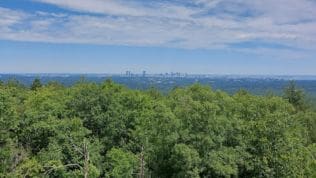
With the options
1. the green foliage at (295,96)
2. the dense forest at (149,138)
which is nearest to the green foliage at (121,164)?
the dense forest at (149,138)

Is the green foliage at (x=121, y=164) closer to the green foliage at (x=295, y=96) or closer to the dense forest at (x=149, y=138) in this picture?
the dense forest at (x=149, y=138)

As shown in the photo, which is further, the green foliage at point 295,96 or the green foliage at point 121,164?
the green foliage at point 295,96

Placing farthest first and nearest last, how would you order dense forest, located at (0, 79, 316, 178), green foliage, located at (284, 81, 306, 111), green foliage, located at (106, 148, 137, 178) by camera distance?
green foliage, located at (284, 81, 306, 111)
green foliage, located at (106, 148, 137, 178)
dense forest, located at (0, 79, 316, 178)

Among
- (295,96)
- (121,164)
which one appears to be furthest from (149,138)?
(295,96)

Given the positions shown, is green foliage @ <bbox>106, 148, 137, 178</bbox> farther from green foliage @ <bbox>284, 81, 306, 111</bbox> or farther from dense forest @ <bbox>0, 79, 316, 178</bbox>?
green foliage @ <bbox>284, 81, 306, 111</bbox>

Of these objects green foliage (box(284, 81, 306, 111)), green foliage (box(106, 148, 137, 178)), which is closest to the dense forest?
green foliage (box(106, 148, 137, 178))

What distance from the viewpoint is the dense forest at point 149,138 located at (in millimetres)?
36281

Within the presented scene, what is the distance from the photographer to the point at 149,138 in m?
40.6

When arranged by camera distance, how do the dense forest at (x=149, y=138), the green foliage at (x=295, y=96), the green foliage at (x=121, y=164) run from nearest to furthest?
the dense forest at (x=149, y=138) → the green foliage at (x=121, y=164) → the green foliage at (x=295, y=96)

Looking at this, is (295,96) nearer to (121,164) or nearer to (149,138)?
(149,138)

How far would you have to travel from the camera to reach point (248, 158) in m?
39.2

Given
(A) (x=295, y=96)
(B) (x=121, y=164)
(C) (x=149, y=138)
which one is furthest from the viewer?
(A) (x=295, y=96)

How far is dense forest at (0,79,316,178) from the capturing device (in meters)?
36.3

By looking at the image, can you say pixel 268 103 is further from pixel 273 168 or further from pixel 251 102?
pixel 273 168
